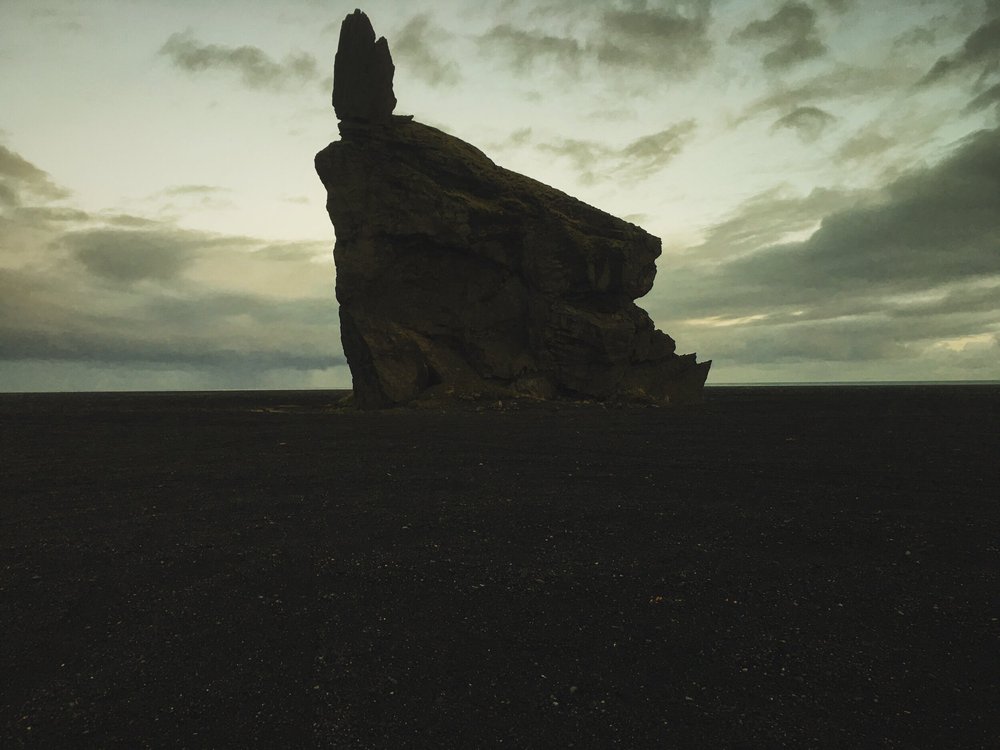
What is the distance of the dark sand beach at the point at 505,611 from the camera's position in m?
3.96

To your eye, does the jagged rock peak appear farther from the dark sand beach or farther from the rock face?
the dark sand beach

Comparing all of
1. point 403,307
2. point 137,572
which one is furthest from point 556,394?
point 137,572

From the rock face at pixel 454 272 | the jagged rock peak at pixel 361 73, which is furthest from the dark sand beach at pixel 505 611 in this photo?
the jagged rock peak at pixel 361 73

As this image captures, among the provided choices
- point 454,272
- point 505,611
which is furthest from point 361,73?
point 505,611

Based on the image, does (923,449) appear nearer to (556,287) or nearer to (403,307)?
(556,287)

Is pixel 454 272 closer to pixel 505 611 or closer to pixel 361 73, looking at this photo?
pixel 361 73

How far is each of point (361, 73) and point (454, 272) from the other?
14.2m

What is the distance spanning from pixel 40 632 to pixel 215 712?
2721mm

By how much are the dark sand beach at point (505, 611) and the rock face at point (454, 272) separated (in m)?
25.8

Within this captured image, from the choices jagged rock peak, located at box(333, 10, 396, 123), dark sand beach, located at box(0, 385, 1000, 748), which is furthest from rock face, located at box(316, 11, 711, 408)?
dark sand beach, located at box(0, 385, 1000, 748)

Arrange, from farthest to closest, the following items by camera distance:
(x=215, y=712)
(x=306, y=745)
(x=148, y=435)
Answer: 1. (x=148, y=435)
2. (x=215, y=712)
3. (x=306, y=745)

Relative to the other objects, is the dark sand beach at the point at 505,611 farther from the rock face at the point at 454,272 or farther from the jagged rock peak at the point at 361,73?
the jagged rock peak at the point at 361,73

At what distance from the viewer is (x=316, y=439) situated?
20.7 meters

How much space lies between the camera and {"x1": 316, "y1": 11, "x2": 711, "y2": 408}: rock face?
122 feet
